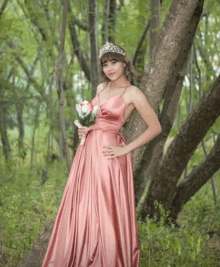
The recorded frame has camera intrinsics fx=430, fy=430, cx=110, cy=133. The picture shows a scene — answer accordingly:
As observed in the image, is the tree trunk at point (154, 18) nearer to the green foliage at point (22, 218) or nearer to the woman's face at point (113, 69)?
the woman's face at point (113, 69)

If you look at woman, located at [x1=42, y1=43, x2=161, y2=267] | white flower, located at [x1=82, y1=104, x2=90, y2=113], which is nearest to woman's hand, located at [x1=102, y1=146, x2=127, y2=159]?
woman, located at [x1=42, y1=43, x2=161, y2=267]

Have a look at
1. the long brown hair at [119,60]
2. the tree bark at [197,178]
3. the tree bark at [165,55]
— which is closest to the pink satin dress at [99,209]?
the long brown hair at [119,60]

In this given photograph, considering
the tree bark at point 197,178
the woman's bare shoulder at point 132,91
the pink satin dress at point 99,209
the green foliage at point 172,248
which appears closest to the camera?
the pink satin dress at point 99,209

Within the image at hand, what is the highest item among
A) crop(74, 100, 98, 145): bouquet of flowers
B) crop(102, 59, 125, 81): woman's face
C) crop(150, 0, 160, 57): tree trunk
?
crop(150, 0, 160, 57): tree trunk

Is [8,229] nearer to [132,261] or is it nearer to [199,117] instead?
[132,261]

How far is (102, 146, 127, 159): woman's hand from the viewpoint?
3.18 metres

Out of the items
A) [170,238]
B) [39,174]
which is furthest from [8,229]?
[39,174]

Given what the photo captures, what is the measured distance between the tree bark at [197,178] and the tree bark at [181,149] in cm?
13

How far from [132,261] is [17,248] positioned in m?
1.52

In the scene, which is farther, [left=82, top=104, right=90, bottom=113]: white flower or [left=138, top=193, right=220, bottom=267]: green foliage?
[left=138, top=193, right=220, bottom=267]: green foliage

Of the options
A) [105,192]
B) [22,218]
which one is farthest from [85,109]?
[22,218]

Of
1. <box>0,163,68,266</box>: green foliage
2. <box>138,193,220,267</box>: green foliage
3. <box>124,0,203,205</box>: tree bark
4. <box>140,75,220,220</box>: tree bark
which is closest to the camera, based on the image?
<box>124,0,203,205</box>: tree bark

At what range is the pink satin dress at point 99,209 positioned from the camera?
313 cm

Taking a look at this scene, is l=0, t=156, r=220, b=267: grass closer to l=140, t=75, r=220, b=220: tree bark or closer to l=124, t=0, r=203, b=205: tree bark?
l=140, t=75, r=220, b=220: tree bark
